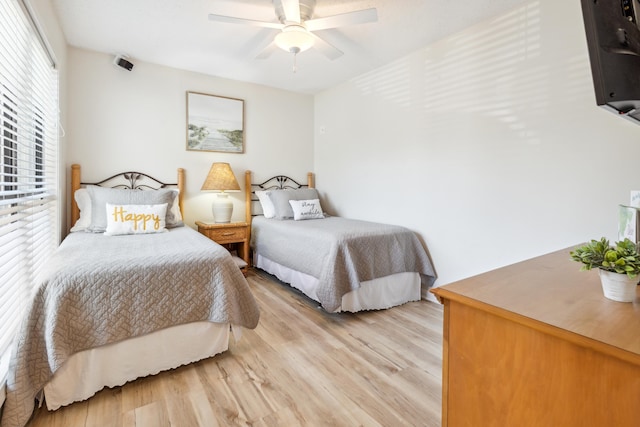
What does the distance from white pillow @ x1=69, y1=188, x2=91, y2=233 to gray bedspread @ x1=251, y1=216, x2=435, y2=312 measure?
168 cm

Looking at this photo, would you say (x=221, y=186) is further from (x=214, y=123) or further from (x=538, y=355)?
(x=538, y=355)

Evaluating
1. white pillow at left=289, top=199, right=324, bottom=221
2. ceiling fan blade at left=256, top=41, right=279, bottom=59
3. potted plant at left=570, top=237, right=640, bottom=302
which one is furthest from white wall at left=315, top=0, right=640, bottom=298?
potted plant at left=570, top=237, right=640, bottom=302

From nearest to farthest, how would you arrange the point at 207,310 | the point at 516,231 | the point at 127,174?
the point at 207,310 → the point at 516,231 → the point at 127,174

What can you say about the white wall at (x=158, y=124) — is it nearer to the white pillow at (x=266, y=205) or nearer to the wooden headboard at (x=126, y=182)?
the wooden headboard at (x=126, y=182)

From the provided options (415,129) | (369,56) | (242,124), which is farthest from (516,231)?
(242,124)

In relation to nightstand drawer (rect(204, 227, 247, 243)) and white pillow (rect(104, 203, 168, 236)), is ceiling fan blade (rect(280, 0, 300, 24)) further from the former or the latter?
nightstand drawer (rect(204, 227, 247, 243))

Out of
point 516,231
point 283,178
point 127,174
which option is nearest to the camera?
point 516,231

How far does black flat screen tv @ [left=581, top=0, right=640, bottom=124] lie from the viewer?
2.48 feet

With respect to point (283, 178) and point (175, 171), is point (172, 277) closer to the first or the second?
point (175, 171)

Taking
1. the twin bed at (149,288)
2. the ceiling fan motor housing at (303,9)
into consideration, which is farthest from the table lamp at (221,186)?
the ceiling fan motor housing at (303,9)

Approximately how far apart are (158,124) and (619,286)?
3.83 metres

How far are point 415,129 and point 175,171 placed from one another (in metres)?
2.64

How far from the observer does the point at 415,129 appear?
305cm

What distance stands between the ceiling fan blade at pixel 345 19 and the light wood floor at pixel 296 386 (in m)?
2.17
